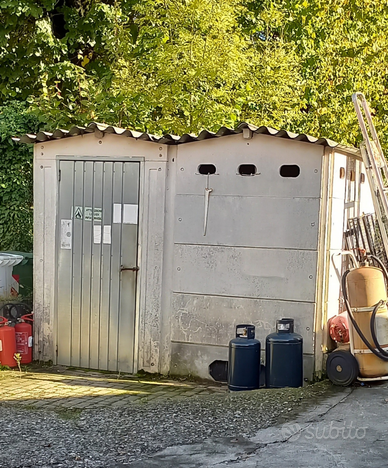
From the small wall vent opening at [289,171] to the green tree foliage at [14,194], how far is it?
20.3ft

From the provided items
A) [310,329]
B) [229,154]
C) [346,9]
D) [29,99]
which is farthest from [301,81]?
[310,329]

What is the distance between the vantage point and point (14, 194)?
43.9 ft

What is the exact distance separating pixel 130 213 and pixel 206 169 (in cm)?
110

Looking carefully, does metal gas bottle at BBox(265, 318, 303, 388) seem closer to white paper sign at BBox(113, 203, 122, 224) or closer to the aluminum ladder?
the aluminum ladder

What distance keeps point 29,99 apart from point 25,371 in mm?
6574

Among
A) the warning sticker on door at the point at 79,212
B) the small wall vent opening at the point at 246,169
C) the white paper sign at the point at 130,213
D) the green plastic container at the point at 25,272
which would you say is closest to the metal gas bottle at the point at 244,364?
the small wall vent opening at the point at 246,169

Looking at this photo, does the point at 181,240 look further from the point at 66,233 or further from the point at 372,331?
the point at 372,331

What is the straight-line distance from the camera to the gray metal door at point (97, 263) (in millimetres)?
9328

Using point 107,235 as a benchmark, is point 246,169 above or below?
above

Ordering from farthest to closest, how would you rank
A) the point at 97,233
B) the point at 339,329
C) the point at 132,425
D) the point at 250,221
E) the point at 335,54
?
the point at 335,54, the point at 97,233, the point at 250,221, the point at 339,329, the point at 132,425

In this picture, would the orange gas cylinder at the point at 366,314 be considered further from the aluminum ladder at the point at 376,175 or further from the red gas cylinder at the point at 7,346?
the red gas cylinder at the point at 7,346

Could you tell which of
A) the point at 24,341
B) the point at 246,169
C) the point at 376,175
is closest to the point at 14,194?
the point at 24,341

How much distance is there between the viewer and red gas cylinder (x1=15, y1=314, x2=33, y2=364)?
383 inches

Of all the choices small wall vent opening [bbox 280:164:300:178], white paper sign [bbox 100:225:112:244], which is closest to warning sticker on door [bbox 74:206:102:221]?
white paper sign [bbox 100:225:112:244]
